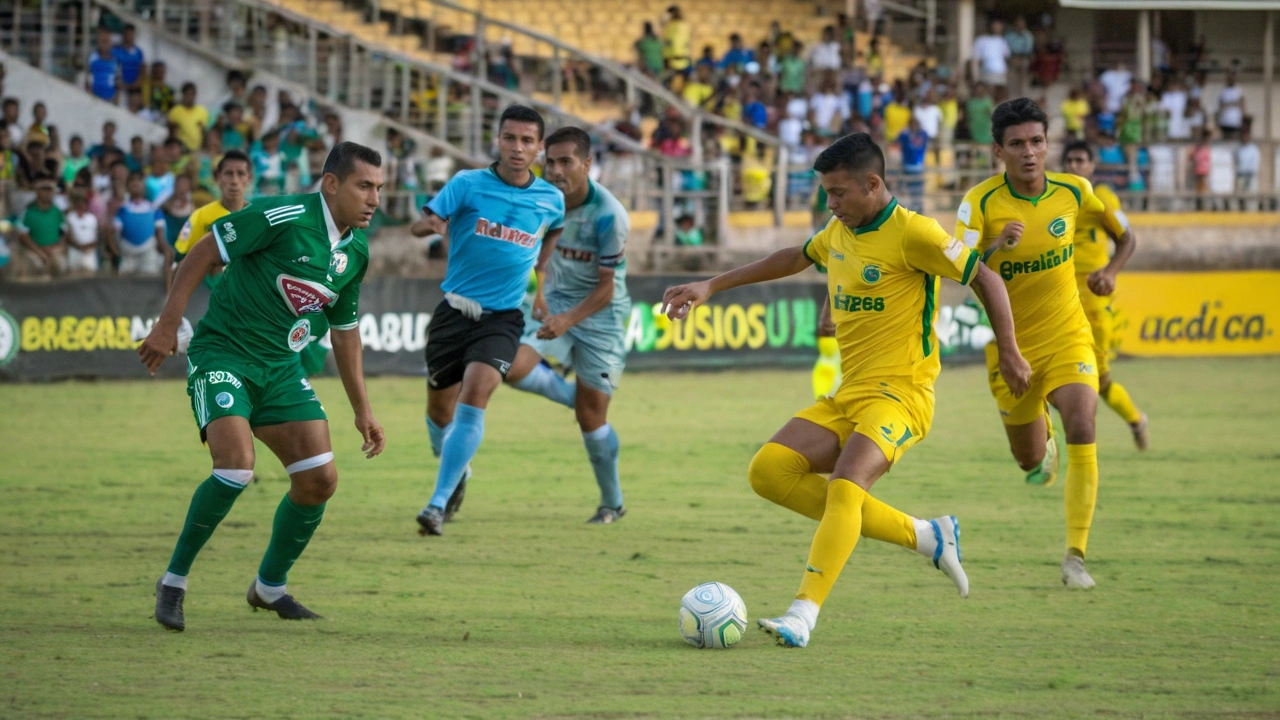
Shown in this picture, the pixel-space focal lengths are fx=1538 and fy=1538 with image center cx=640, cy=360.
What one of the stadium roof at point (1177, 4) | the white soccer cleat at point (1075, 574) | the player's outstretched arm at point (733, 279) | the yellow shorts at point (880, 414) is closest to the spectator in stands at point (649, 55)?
the stadium roof at point (1177, 4)

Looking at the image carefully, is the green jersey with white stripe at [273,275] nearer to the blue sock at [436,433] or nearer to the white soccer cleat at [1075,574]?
the blue sock at [436,433]

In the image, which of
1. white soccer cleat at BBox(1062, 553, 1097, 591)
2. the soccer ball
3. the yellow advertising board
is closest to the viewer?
the soccer ball

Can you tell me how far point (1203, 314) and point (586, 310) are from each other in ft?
50.7

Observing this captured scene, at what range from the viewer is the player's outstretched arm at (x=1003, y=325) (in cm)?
632

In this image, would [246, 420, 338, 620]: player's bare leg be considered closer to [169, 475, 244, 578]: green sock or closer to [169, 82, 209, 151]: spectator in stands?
[169, 475, 244, 578]: green sock

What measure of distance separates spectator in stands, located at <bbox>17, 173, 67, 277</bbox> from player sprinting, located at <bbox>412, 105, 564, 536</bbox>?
11056mm

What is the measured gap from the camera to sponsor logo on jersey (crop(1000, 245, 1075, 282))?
25.4ft

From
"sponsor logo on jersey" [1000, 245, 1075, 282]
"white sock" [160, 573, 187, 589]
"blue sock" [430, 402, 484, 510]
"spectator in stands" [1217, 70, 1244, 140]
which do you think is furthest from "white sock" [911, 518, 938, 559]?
"spectator in stands" [1217, 70, 1244, 140]

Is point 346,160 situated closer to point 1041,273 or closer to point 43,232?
point 1041,273

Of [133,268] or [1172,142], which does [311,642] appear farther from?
[1172,142]

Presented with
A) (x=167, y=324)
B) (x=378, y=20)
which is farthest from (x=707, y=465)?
(x=378, y=20)

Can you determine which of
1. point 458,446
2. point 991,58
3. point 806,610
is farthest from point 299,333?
point 991,58

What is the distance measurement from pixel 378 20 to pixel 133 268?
8608 millimetres

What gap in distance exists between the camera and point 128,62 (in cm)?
2217
